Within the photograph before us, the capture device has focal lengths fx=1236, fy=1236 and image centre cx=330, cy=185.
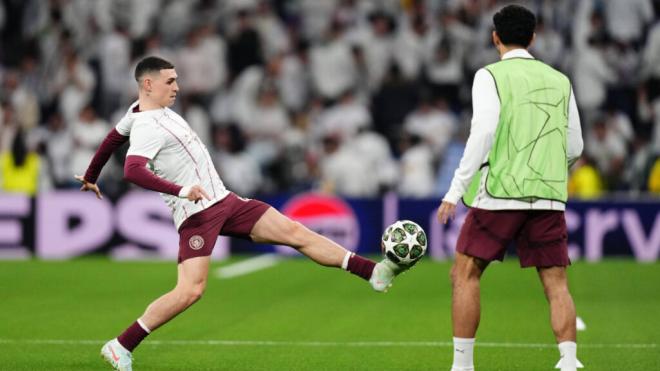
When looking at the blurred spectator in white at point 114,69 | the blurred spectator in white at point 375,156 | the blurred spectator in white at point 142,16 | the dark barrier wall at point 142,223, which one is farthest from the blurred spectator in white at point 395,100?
the blurred spectator in white at point 114,69

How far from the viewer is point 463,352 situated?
25.6ft

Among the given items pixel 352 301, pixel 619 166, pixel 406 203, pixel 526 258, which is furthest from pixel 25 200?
pixel 526 258

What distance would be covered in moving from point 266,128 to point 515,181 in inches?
588

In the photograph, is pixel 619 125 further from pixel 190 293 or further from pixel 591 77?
pixel 190 293

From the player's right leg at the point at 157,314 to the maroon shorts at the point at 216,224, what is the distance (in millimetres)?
108

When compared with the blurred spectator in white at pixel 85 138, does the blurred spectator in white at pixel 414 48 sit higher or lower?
higher

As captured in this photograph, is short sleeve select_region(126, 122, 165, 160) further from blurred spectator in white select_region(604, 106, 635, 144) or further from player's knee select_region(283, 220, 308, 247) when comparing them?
blurred spectator in white select_region(604, 106, 635, 144)

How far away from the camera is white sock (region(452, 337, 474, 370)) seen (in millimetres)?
7809

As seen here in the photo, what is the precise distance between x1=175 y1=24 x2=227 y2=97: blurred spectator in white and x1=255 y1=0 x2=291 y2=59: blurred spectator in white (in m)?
0.91

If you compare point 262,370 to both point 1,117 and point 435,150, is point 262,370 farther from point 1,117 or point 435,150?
point 1,117

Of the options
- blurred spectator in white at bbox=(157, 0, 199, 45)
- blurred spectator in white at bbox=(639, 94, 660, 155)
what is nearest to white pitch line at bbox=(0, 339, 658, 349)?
blurred spectator in white at bbox=(639, 94, 660, 155)

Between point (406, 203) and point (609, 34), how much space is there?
17.3 ft

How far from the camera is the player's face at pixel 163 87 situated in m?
8.95

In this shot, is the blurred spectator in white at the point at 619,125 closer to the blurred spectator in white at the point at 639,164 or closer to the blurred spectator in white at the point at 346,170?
the blurred spectator in white at the point at 639,164
